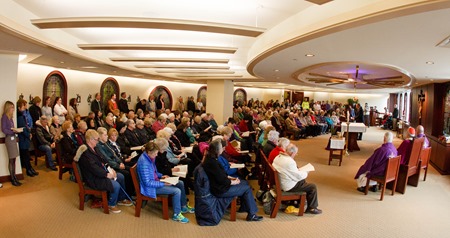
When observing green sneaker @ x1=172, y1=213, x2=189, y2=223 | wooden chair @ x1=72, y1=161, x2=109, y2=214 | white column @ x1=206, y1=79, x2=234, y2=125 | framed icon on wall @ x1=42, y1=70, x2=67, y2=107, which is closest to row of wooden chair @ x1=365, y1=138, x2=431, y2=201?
green sneaker @ x1=172, y1=213, x2=189, y2=223

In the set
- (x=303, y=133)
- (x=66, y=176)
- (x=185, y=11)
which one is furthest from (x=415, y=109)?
(x=66, y=176)

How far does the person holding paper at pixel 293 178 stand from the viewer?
4.80m

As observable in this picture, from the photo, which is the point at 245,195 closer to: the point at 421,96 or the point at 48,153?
the point at 48,153

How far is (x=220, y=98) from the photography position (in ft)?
50.3

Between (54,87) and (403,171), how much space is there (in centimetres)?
1008

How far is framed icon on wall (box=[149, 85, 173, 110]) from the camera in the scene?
16.4m

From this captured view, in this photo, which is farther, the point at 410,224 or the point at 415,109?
the point at 415,109

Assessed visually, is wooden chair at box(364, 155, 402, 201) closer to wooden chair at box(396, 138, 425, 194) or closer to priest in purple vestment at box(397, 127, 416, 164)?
wooden chair at box(396, 138, 425, 194)

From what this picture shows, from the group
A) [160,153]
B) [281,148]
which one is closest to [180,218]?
[160,153]

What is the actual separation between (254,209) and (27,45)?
447 cm

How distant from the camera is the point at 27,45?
17.0 ft

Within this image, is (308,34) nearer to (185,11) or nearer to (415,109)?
(185,11)

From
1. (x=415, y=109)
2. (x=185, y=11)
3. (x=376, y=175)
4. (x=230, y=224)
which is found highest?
(x=185, y=11)

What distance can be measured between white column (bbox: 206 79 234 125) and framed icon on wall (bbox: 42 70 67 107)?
263 inches
